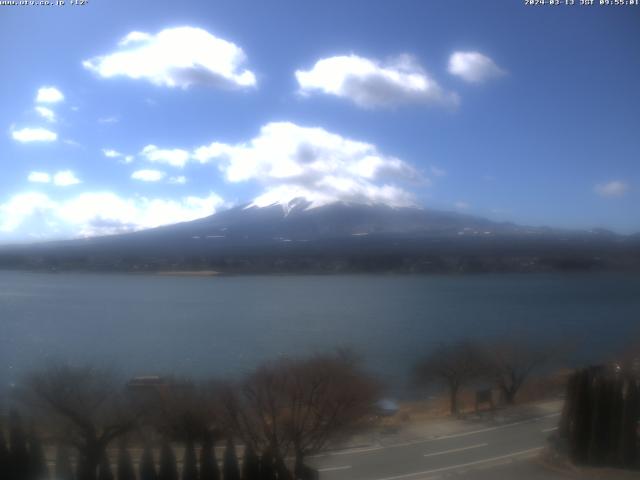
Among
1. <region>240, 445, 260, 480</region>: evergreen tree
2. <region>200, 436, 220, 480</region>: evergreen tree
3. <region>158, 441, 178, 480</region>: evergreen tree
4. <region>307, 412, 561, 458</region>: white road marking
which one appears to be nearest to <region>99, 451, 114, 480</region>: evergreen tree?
<region>158, 441, 178, 480</region>: evergreen tree

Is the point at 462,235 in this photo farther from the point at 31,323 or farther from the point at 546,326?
the point at 31,323

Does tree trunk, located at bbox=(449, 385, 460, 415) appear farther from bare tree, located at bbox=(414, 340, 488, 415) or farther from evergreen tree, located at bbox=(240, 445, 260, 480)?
evergreen tree, located at bbox=(240, 445, 260, 480)

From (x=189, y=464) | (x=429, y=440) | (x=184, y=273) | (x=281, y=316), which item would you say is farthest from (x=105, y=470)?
(x=184, y=273)

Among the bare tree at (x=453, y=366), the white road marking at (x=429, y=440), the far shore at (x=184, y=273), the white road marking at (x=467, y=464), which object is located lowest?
the white road marking at (x=467, y=464)

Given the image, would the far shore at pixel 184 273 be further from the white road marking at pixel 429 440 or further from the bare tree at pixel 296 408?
the white road marking at pixel 429 440

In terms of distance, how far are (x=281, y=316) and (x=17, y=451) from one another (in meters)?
2.86

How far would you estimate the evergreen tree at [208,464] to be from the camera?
295cm

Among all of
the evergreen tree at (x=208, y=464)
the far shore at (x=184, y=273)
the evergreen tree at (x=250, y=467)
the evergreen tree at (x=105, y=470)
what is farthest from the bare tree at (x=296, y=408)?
the far shore at (x=184, y=273)

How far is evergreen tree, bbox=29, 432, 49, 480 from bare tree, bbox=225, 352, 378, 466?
43.1 inches

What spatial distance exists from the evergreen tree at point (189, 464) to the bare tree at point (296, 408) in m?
0.28

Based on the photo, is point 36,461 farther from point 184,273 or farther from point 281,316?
point 184,273

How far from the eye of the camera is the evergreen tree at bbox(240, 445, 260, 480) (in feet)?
9.73

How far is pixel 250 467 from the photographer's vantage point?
297 cm

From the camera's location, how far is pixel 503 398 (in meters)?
4.01
